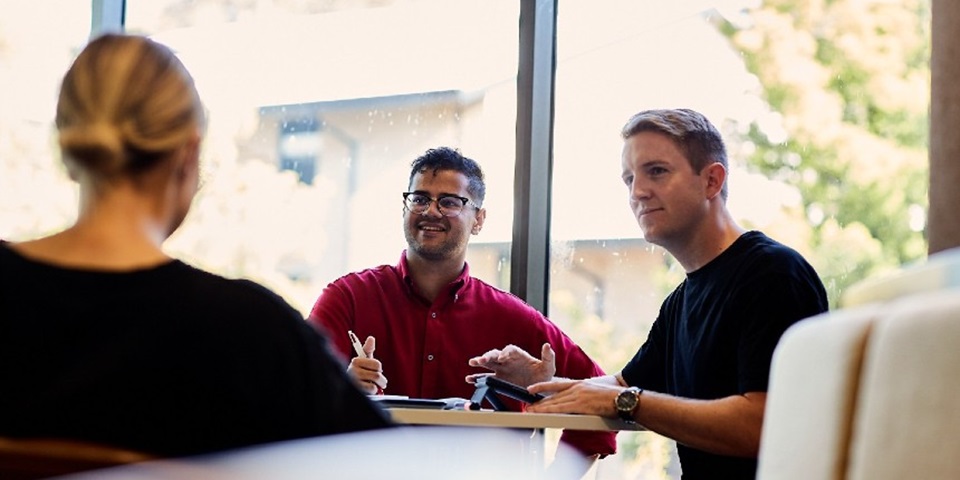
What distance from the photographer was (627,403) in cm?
267

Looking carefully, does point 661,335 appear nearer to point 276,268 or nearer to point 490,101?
point 490,101

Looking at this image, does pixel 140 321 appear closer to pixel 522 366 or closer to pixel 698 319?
pixel 698 319

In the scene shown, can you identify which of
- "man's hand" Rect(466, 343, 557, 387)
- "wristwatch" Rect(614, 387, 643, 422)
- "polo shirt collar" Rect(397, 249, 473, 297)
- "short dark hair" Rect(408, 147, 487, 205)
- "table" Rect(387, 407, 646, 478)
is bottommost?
"table" Rect(387, 407, 646, 478)

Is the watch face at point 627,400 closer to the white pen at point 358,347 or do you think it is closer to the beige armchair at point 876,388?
the white pen at point 358,347

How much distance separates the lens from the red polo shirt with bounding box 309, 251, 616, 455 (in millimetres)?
3660

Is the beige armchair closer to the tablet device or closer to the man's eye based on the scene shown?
the tablet device

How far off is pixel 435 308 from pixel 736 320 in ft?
4.02

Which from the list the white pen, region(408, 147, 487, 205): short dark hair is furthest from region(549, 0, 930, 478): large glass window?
the white pen

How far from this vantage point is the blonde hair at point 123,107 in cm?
137

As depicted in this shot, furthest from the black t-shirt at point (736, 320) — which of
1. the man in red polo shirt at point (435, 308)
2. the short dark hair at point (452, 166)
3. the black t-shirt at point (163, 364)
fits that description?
the black t-shirt at point (163, 364)

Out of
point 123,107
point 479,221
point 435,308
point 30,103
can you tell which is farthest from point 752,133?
point 123,107

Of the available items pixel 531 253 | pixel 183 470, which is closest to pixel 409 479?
pixel 183 470

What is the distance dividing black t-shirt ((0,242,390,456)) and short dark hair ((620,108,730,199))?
2.00m

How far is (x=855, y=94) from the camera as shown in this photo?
4.11 meters
